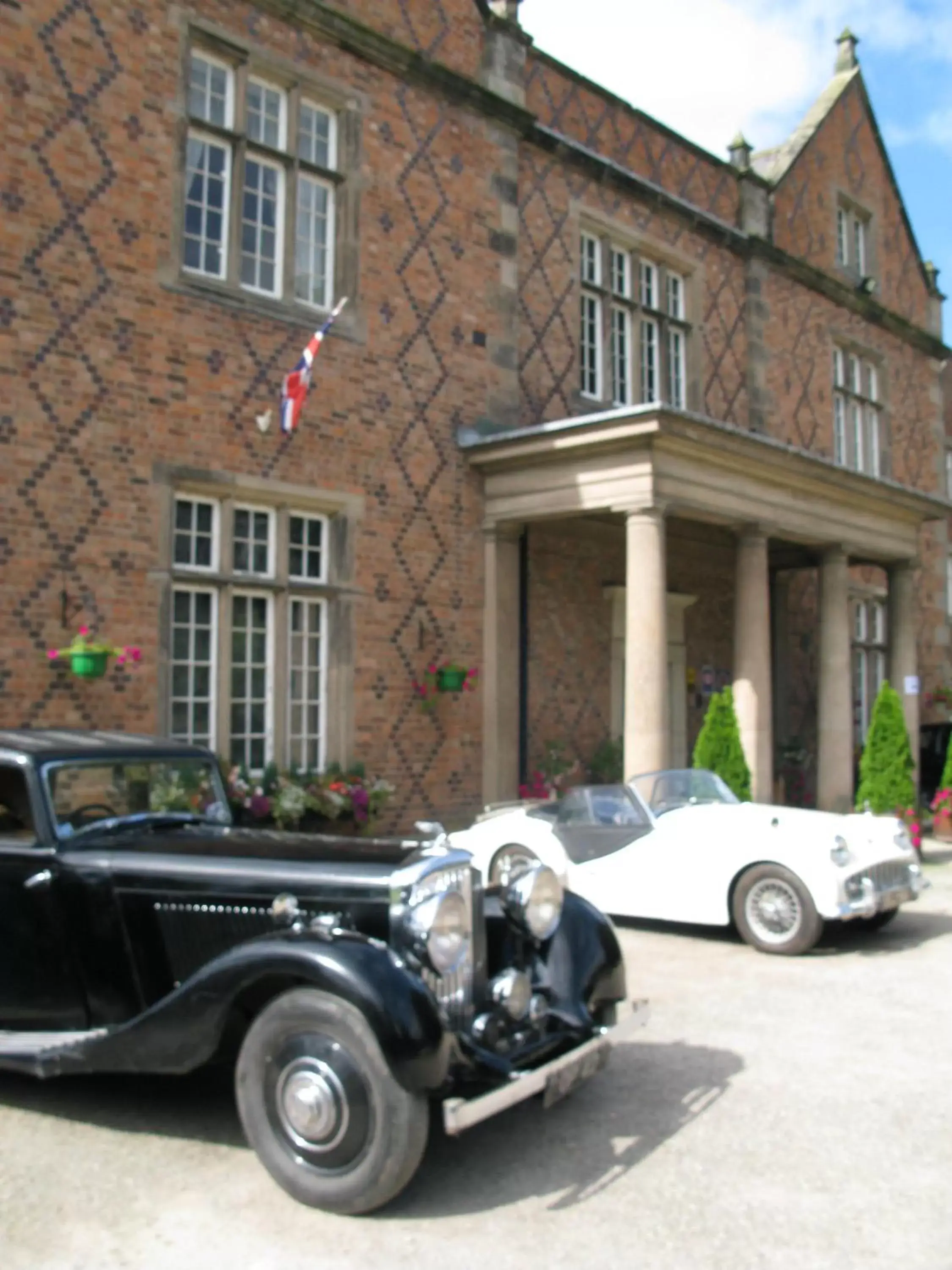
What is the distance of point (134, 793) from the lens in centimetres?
527

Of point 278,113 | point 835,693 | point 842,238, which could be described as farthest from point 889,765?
point 842,238

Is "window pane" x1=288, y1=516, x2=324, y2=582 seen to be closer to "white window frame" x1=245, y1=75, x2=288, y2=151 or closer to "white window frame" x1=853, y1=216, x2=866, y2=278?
"white window frame" x1=245, y1=75, x2=288, y2=151

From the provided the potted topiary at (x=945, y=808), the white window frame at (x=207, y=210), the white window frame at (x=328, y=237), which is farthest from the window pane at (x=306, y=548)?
the potted topiary at (x=945, y=808)

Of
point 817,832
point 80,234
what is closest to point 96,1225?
point 817,832

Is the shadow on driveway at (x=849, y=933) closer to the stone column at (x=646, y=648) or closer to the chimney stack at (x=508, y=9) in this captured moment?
the stone column at (x=646, y=648)

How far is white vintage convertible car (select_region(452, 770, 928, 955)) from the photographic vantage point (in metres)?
7.80

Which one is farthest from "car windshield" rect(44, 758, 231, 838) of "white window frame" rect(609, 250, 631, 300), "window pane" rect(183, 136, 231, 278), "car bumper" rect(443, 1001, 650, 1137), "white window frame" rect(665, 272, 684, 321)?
"white window frame" rect(665, 272, 684, 321)

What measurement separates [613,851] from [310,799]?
294cm

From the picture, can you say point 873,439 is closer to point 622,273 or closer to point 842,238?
point 842,238

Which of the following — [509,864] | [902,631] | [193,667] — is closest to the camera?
[509,864]

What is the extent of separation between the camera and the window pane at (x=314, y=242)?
11281 mm

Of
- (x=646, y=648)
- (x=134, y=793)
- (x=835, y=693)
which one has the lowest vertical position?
(x=134, y=793)

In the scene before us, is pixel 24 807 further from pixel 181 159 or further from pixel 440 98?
pixel 440 98

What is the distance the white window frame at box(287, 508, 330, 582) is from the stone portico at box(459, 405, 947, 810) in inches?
76.4
